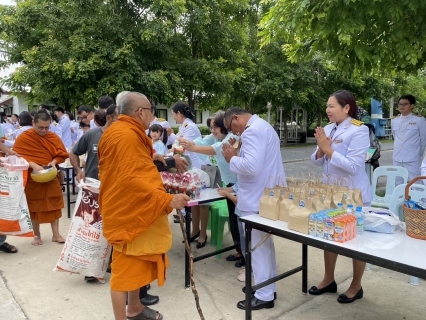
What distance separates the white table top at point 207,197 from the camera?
3383 mm

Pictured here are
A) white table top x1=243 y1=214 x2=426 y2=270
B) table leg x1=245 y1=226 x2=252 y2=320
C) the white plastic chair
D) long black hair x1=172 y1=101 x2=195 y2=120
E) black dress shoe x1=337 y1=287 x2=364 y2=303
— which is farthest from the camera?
long black hair x1=172 y1=101 x2=195 y2=120

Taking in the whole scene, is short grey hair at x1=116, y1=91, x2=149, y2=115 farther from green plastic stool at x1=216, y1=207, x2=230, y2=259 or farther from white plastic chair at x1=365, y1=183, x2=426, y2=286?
white plastic chair at x1=365, y1=183, x2=426, y2=286

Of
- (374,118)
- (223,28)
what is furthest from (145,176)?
(374,118)

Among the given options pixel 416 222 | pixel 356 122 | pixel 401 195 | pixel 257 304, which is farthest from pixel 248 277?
pixel 401 195

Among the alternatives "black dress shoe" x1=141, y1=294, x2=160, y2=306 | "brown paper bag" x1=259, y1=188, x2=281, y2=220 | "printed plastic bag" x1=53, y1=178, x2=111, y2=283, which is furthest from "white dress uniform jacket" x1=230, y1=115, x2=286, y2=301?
"printed plastic bag" x1=53, y1=178, x2=111, y2=283

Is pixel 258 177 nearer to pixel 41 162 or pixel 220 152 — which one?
pixel 220 152

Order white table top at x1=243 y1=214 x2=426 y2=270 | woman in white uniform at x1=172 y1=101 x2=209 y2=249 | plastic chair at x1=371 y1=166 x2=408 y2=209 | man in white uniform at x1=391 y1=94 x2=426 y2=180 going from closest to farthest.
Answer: white table top at x1=243 y1=214 x2=426 y2=270 < plastic chair at x1=371 y1=166 x2=408 y2=209 < woman in white uniform at x1=172 y1=101 x2=209 y2=249 < man in white uniform at x1=391 y1=94 x2=426 y2=180

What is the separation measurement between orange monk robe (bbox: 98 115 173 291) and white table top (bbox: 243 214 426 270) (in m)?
0.89

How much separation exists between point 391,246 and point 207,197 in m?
1.81

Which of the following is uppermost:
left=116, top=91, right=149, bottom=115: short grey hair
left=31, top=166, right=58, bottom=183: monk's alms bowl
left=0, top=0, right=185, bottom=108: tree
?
left=0, top=0, right=185, bottom=108: tree

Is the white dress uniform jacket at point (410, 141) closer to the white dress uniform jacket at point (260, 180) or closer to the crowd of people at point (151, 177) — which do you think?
the crowd of people at point (151, 177)

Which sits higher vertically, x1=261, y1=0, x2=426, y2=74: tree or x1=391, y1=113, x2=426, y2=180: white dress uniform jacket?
x1=261, y1=0, x2=426, y2=74: tree

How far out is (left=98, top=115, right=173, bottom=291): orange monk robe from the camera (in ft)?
7.62

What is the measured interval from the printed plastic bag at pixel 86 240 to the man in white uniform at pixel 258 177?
134 centimetres
